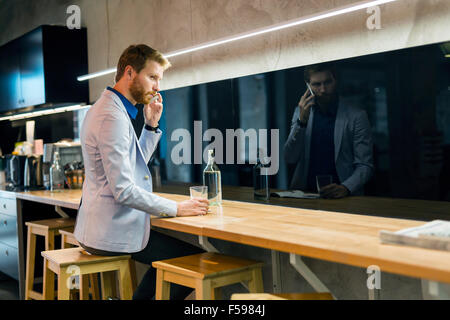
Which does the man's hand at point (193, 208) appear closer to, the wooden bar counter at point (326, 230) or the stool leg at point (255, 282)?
the wooden bar counter at point (326, 230)

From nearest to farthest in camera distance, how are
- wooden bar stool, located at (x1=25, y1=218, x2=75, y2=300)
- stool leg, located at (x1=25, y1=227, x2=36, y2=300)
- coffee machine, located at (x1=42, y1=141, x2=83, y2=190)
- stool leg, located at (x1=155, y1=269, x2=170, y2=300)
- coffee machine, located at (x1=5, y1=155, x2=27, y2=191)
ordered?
stool leg, located at (x1=155, y1=269, x2=170, y2=300), wooden bar stool, located at (x1=25, y1=218, x2=75, y2=300), stool leg, located at (x1=25, y1=227, x2=36, y2=300), coffee machine, located at (x1=42, y1=141, x2=83, y2=190), coffee machine, located at (x1=5, y1=155, x2=27, y2=191)

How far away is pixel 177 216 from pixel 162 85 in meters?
1.64

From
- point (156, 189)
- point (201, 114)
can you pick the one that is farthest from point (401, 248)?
point (156, 189)

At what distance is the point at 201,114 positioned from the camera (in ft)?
10.3

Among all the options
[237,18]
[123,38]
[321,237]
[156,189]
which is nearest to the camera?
[321,237]

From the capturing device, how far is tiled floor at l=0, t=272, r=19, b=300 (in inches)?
157

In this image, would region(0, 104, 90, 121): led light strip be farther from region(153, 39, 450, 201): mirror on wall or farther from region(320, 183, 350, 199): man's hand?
region(320, 183, 350, 199): man's hand

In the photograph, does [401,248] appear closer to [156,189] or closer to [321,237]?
[321,237]

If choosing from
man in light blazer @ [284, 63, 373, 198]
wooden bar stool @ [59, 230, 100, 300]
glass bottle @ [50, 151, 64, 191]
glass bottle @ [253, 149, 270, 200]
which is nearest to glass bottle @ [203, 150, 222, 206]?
glass bottle @ [253, 149, 270, 200]

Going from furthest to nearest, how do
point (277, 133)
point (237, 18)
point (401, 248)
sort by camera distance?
point (237, 18) < point (277, 133) < point (401, 248)

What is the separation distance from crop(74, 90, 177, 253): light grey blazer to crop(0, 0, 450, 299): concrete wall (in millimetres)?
790

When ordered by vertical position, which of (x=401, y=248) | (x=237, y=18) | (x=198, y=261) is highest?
(x=237, y=18)

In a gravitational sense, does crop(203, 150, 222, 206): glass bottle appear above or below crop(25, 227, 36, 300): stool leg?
above

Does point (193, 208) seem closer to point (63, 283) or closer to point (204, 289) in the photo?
point (204, 289)
